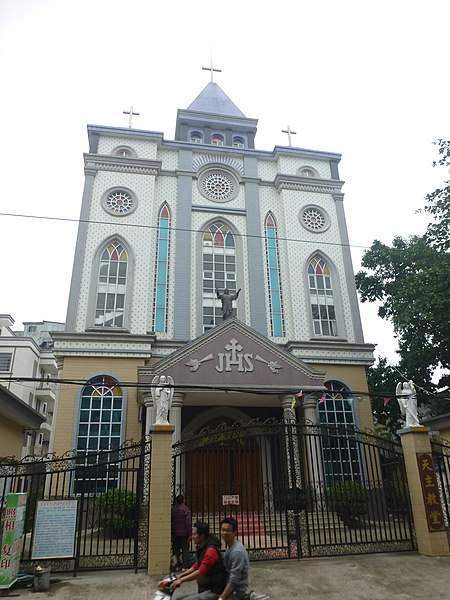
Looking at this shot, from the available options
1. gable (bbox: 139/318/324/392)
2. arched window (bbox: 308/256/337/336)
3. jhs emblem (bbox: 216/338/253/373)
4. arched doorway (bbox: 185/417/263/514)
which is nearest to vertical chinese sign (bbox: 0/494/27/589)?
arched doorway (bbox: 185/417/263/514)

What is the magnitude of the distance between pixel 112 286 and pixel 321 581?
12893 mm

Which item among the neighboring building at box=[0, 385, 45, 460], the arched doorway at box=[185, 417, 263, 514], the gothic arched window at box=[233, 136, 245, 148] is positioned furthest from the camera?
the gothic arched window at box=[233, 136, 245, 148]

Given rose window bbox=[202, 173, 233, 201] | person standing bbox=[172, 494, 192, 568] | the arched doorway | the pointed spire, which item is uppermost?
the pointed spire

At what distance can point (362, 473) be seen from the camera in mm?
15086

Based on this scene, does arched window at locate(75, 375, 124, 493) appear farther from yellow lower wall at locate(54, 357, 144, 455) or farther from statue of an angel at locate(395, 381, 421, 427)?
statue of an angel at locate(395, 381, 421, 427)

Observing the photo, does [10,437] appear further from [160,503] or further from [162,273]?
[162,273]

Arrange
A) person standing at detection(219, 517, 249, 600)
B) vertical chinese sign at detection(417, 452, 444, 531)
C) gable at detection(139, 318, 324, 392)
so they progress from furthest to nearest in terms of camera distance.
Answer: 1. gable at detection(139, 318, 324, 392)
2. vertical chinese sign at detection(417, 452, 444, 531)
3. person standing at detection(219, 517, 249, 600)

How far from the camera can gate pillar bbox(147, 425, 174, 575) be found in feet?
26.2

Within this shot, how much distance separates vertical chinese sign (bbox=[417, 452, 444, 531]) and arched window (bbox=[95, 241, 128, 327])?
36.9 feet

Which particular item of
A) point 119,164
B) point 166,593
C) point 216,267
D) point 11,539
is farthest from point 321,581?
point 119,164

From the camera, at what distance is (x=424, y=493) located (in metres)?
9.30

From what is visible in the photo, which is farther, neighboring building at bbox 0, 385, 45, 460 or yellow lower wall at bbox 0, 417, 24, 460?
yellow lower wall at bbox 0, 417, 24, 460

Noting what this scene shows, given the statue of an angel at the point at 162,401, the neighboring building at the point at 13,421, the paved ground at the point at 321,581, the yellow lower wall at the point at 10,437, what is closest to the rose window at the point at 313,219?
the statue of an angel at the point at 162,401

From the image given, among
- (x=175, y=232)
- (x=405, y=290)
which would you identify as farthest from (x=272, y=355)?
(x=175, y=232)
